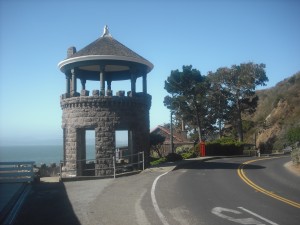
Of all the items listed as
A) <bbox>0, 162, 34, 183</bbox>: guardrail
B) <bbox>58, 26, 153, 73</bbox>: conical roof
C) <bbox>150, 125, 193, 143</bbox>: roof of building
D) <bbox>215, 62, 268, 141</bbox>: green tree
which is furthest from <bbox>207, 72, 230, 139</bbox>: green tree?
<bbox>0, 162, 34, 183</bbox>: guardrail

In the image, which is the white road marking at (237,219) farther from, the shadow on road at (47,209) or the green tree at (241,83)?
the green tree at (241,83)

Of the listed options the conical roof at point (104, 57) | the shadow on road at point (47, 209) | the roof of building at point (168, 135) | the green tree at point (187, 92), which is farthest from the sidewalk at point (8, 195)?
the roof of building at point (168, 135)

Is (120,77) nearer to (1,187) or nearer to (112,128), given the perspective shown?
(112,128)

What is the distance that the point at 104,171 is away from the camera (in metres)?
19.9

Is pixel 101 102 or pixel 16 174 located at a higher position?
pixel 101 102

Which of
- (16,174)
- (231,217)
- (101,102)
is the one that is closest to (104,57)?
(101,102)

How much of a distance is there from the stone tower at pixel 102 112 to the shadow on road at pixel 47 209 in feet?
19.1

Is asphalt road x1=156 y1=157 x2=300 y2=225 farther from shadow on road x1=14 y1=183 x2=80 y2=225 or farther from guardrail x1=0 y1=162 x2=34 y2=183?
guardrail x1=0 y1=162 x2=34 y2=183

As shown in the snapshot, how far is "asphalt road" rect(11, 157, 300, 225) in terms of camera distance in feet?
29.7

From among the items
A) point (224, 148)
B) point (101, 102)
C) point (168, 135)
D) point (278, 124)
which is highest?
point (278, 124)

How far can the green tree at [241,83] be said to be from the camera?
54.0m

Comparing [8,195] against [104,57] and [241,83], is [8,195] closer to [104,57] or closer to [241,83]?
[104,57]

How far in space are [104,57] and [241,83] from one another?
3795cm

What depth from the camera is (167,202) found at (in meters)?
11.1
